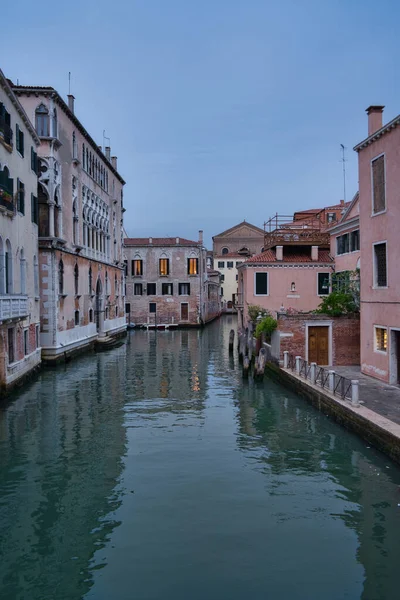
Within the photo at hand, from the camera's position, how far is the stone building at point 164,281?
47.1 metres

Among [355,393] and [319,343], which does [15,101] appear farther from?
[355,393]

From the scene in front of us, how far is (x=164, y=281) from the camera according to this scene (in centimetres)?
4725

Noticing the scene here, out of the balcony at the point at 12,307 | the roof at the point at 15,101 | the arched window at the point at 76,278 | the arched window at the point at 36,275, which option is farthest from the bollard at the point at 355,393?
the arched window at the point at 76,278

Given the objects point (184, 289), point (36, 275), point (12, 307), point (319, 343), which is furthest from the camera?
point (184, 289)

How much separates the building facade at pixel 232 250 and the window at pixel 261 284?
4167 centimetres

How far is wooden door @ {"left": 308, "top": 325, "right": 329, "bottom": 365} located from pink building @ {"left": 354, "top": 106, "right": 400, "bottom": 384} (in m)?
2.26

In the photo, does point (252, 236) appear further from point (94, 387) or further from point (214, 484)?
point (214, 484)

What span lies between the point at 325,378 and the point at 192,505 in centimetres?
738

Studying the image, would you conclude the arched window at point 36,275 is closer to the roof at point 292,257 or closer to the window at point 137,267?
the roof at point 292,257

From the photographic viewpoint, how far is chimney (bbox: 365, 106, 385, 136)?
15016 millimetres

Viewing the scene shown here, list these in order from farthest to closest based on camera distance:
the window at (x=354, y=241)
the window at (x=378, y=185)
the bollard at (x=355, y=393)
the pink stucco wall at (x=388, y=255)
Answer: the window at (x=354, y=241)
the window at (x=378, y=185)
the pink stucco wall at (x=388, y=255)
the bollard at (x=355, y=393)

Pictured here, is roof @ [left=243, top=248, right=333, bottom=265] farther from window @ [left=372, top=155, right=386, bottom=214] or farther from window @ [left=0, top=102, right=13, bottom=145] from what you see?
window @ [left=0, top=102, right=13, bottom=145]

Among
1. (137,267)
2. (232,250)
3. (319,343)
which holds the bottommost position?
(319,343)

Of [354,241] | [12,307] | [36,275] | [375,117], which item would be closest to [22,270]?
[36,275]
